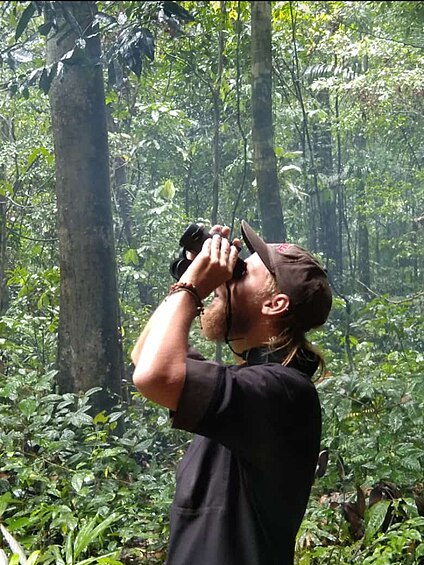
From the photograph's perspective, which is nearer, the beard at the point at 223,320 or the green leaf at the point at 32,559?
the beard at the point at 223,320

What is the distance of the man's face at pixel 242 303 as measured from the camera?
106 cm

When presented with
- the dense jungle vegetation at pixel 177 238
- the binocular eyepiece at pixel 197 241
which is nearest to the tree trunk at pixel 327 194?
the dense jungle vegetation at pixel 177 238

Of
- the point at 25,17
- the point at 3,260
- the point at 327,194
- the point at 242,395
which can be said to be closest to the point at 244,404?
the point at 242,395

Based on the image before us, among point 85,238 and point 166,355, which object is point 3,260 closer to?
point 85,238

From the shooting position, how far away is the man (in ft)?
2.94

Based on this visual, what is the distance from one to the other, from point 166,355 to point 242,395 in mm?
122

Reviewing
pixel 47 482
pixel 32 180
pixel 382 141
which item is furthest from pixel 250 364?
pixel 32 180

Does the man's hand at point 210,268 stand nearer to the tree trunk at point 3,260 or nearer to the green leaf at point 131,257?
the green leaf at point 131,257

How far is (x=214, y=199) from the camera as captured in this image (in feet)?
6.54

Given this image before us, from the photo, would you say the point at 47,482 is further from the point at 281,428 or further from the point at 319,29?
the point at 319,29

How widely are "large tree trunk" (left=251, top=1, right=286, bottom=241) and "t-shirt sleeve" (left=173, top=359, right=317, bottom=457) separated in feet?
3.09

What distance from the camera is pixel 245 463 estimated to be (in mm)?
979

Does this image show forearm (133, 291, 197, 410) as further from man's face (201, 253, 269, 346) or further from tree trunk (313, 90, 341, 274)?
tree trunk (313, 90, 341, 274)

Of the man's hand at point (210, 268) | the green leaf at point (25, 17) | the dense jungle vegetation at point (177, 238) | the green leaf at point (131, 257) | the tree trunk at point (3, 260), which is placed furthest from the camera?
the tree trunk at point (3, 260)
